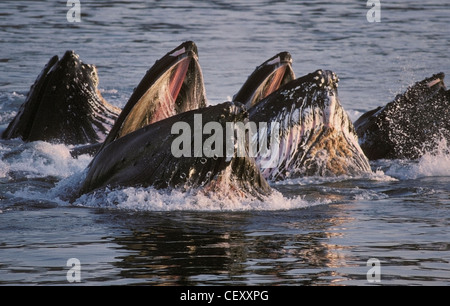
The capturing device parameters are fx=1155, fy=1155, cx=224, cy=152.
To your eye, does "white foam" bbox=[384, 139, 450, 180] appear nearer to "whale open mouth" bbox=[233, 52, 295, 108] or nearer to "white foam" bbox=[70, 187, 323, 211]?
"whale open mouth" bbox=[233, 52, 295, 108]

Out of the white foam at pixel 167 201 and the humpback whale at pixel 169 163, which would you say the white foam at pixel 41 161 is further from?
the humpback whale at pixel 169 163

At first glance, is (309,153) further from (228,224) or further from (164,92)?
(228,224)

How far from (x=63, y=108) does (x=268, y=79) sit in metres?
3.40

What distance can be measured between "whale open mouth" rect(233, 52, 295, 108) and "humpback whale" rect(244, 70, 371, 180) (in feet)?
2.50

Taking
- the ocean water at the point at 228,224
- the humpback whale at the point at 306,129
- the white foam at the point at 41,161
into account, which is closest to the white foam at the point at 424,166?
the ocean water at the point at 228,224

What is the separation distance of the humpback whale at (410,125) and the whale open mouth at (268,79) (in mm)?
2061

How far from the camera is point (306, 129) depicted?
13.9 meters

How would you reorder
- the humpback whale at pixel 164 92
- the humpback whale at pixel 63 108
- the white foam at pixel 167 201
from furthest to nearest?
the humpback whale at pixel 63 108 < the humpback whale at pixel 164 92 < the white foam at pixel 167 201

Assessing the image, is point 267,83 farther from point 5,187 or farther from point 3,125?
point 3,125

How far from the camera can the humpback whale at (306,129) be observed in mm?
13742

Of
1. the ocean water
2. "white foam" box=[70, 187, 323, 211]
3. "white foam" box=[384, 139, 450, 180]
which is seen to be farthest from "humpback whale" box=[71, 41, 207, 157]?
"white foam" box=[384, 139, 450, 180]

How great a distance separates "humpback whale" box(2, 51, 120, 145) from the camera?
16406 millimetres

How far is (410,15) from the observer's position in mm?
35031
